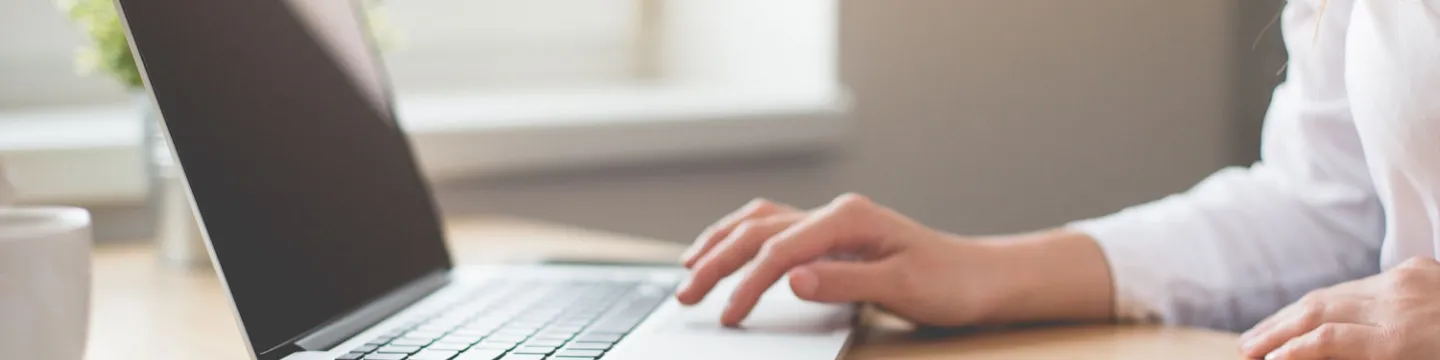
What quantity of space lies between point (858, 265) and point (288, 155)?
267mm

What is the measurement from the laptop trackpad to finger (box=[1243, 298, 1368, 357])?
167 mm

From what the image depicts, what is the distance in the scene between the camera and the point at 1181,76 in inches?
58.4

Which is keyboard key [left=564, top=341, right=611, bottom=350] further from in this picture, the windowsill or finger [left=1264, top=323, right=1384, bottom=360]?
the windowsill

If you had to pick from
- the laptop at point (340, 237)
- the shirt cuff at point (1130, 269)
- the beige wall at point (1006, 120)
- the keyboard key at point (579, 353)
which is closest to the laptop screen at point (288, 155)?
the laptop at point (340, 237)

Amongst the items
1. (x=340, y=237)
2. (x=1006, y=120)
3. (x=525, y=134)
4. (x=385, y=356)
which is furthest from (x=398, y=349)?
(x=1006, y=120)

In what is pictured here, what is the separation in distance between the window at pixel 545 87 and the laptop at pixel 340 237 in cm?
42

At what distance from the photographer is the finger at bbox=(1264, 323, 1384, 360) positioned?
0.48 metres

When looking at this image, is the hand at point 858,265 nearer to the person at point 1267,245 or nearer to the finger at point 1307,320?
the person at point 1267,245

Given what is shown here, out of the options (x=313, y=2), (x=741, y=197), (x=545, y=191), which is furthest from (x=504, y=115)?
(x=313, y=2)

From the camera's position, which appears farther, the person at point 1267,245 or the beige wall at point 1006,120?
the beige wall at point 1006,120

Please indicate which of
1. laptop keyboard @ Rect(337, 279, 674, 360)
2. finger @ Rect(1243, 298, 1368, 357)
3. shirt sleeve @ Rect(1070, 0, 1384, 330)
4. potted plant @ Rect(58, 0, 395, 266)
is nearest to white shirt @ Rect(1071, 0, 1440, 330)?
shirt sleeve @ Rect(1070, 0, 1384, 330)

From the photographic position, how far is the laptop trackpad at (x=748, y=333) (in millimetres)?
510

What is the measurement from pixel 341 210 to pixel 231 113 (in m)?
0.11

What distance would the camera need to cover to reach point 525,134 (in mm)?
1231
